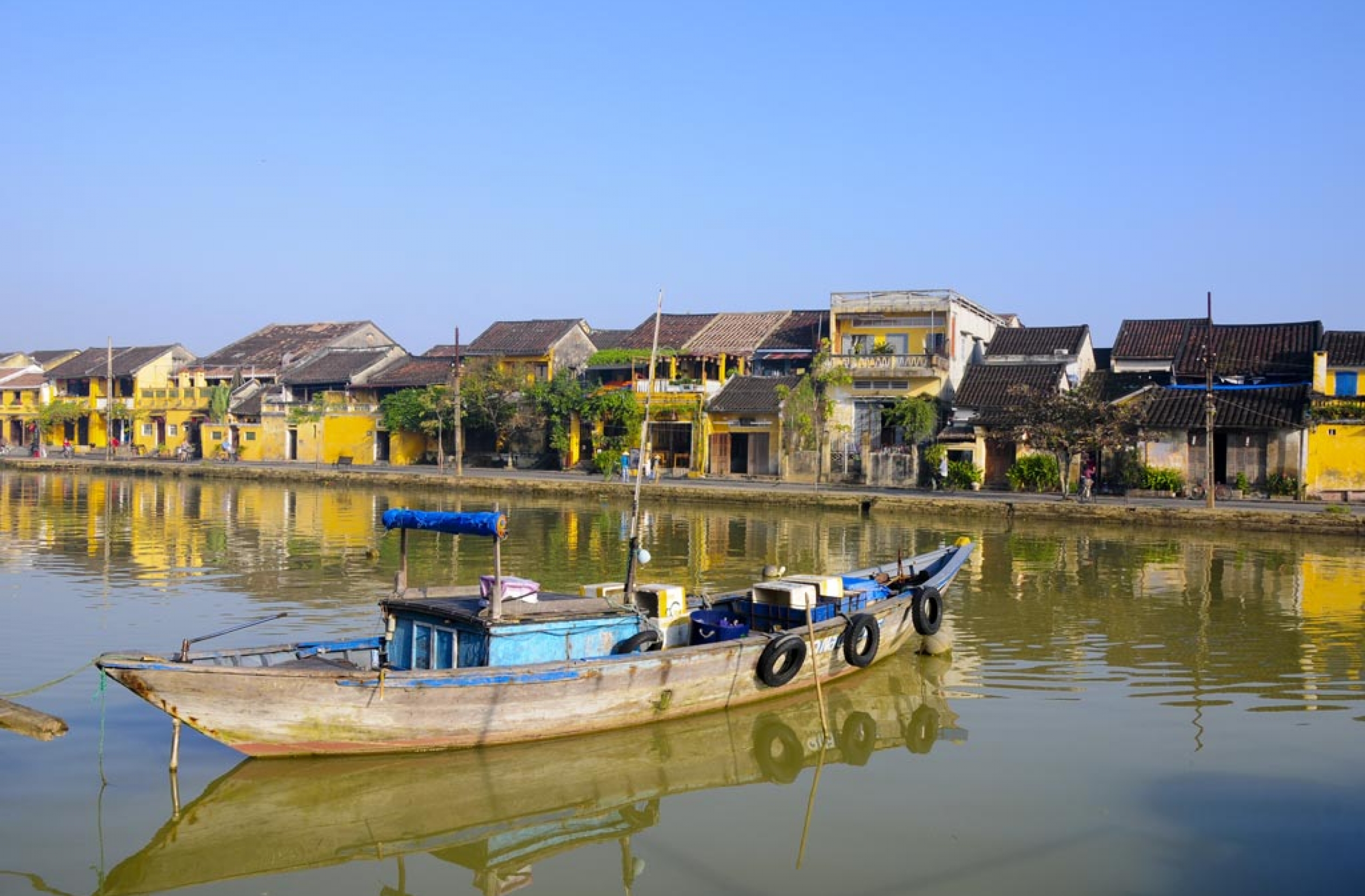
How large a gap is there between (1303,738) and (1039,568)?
37.4 feet

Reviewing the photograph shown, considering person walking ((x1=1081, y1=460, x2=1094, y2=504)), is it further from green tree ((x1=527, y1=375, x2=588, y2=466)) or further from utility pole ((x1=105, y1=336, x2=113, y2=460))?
utility pole ((x1=105, y1=336, x2=113, y2=460))

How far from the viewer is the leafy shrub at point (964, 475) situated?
118 feet

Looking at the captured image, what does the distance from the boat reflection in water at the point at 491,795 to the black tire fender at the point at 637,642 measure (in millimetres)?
793

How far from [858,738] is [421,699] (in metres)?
4.49

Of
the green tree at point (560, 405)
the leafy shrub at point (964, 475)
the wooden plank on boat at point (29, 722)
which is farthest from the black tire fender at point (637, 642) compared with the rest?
the green tree at point (560, 405)

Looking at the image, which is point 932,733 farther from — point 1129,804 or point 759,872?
point 759,872

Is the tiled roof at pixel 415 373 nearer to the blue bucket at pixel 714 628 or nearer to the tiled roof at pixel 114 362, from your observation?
the tiled roof at pixel 114 362

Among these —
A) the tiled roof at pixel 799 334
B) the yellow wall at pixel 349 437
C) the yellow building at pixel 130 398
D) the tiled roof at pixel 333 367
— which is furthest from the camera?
the yellow building at pixel 130 398

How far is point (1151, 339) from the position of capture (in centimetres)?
4038

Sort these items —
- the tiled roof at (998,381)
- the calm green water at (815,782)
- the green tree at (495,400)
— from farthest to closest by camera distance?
1. the green tree at (495,400)
2. the tiled roof at (998,381)
3. the calm green water at (815,782)

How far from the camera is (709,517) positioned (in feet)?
105

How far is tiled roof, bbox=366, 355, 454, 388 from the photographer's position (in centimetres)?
4956

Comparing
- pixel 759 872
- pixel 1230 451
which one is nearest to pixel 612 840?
pixel 759 872

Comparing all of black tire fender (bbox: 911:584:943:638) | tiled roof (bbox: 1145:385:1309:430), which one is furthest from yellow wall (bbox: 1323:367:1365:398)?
black tire fender (bbox: 911:584:943:638)
